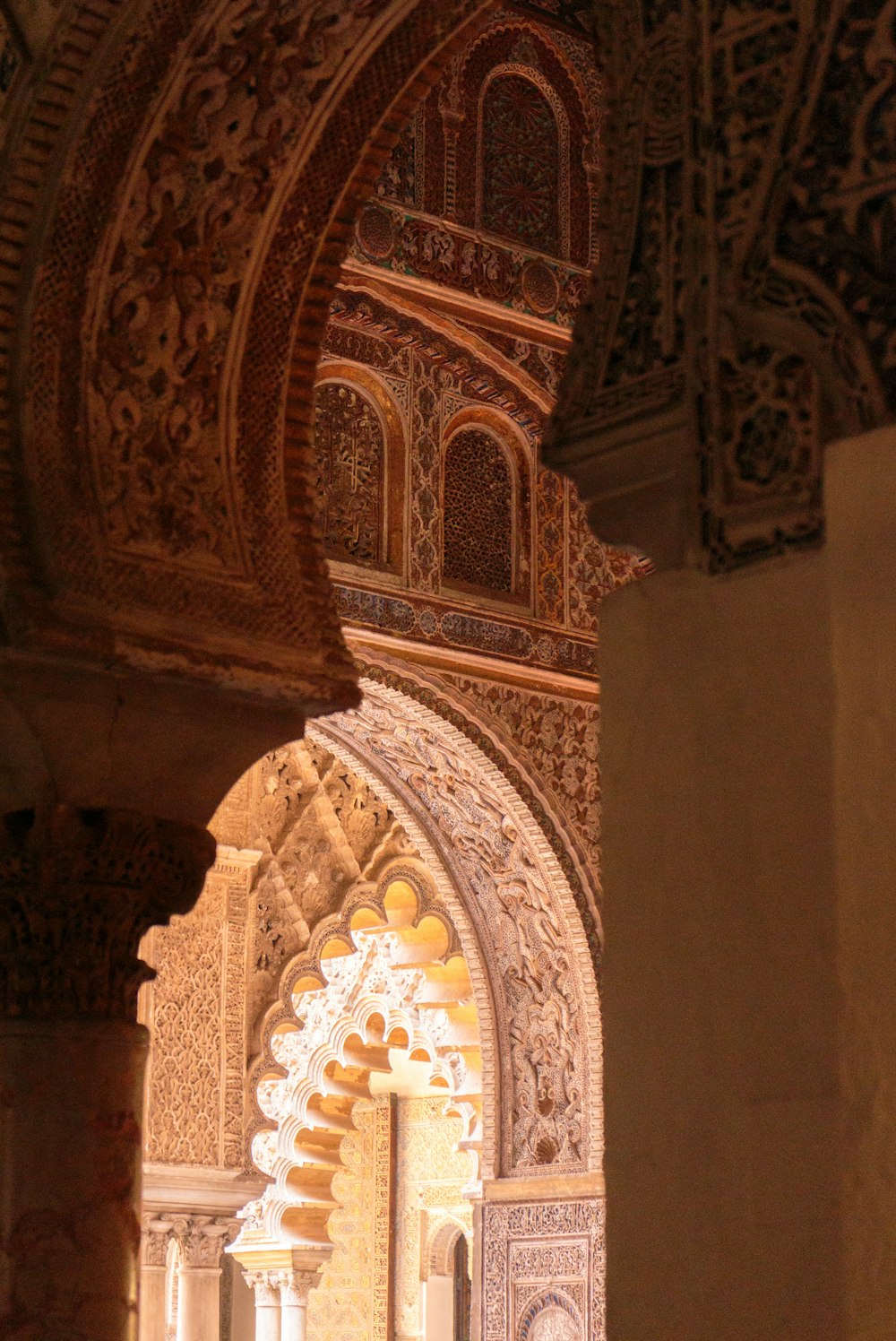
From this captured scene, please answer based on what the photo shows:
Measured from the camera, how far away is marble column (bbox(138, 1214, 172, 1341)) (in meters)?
9.76

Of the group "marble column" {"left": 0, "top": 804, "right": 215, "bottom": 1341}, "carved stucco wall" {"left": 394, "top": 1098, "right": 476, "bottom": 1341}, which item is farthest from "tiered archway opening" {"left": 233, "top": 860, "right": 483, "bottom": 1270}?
"marble column" {"left": 0, "top": 804, "right": 215, "bottom": 1341}

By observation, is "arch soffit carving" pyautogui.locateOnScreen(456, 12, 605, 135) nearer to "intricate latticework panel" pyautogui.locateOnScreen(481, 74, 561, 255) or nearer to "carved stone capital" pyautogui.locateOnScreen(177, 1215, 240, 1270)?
"intricate latticework panel" pyautogui.locateOnScreen(481, 74, 561, 255)

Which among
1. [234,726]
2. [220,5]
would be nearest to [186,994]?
[234,726]

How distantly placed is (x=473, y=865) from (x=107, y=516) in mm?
4902

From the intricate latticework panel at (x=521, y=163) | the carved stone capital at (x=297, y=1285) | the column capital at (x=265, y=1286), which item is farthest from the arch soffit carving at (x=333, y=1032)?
the intricate latticework panel at (x=521, y=163)

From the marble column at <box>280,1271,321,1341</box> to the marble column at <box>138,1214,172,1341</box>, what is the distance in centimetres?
244

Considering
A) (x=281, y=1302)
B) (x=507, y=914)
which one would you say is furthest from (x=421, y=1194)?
(x=507, y=914)

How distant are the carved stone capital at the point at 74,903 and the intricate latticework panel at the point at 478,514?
4.45 meters

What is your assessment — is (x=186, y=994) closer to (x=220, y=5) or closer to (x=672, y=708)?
(x=220, y=5)

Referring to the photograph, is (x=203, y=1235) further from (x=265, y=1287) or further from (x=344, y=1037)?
(x=265, y=1287)

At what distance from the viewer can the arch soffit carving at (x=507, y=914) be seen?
8664 millimetres

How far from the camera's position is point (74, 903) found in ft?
14.3

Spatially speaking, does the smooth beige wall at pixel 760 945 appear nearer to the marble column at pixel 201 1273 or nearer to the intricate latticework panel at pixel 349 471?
the intricate latticework panel at pixel 349 471

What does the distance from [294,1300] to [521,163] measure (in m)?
7.20
